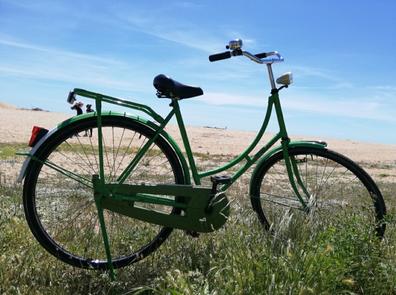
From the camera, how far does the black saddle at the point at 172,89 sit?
4098 mm

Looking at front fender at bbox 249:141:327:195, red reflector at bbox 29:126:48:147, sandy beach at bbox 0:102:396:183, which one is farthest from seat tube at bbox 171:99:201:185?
sandy beach at bbox 0:102:396:183

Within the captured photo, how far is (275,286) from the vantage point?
9.50 feet

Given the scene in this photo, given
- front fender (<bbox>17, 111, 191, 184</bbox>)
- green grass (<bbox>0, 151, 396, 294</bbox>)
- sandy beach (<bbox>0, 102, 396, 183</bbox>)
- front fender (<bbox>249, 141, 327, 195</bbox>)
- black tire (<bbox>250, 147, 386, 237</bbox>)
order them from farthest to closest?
1. sandy beach (<bbox>0, 102, 396, 183</bbox>)
2. front fender (<bbox>249, 141, 327, 195</bbox>)
3. black tire (<bbox>250, 147, 386, 237</bbox>)
4. front fender (<bbox>17, 111, 191, 184</bbox>)
5. green grass (<bbox>0, 151, 396, 294</bbox>)

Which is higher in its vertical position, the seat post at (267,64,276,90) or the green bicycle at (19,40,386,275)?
the seat post at (267,64,276,90)

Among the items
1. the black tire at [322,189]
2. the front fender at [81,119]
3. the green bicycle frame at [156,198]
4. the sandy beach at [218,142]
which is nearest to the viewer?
the front fender at [81,119]

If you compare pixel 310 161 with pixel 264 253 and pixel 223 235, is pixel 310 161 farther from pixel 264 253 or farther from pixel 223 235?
pixel 264 253

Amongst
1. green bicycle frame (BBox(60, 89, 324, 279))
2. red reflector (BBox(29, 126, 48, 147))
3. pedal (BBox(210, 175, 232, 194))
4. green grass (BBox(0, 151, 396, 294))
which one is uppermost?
red reflector (BBox(29, 126, 48, 147))

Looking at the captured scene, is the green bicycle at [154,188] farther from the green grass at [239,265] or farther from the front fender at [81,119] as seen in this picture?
the green grass at [239,265]

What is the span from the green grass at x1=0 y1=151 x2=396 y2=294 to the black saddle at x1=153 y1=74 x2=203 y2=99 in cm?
106

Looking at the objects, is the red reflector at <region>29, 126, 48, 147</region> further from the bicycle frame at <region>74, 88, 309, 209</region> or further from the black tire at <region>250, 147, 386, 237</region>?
the black tire at <region>250, 147, 386, 237</region>

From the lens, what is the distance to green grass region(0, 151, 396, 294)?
3.05m

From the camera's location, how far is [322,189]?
4.93 metres

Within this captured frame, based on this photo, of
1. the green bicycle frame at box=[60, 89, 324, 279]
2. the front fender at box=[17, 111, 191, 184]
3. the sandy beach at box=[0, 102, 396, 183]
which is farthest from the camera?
the sandy beach at box=[0, 102, 396, 183]

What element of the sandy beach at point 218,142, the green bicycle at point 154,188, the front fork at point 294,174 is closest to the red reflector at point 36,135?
the green bicycle at point 154,188
